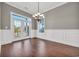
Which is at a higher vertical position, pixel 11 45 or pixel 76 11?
pixel 76 11

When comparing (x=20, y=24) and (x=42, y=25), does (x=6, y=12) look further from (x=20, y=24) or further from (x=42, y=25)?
(x=42, y=25)

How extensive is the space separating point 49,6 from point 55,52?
0.97 metres

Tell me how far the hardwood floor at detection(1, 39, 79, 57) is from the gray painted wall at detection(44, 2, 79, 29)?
1.33ft

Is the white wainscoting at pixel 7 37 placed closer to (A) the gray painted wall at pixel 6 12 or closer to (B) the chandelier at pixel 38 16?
(A) the gray painted wall at pixel 6 12

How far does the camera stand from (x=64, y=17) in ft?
8.05

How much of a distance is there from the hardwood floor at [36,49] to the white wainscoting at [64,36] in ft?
0.28

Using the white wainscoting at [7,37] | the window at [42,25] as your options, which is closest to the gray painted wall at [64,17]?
the window at [42,25]

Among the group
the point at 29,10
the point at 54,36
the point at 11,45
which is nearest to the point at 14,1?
the point at 29,10

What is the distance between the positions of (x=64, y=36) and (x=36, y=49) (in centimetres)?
65

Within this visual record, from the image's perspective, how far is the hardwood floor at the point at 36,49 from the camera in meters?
2.34

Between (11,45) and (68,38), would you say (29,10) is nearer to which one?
(11,45)

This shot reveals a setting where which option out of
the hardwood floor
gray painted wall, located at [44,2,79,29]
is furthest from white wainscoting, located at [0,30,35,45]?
gray painted wall, located at [44,2,79,29]

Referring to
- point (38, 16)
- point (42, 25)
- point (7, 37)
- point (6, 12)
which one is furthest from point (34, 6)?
point (7, 37)

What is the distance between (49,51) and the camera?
2385 mm
